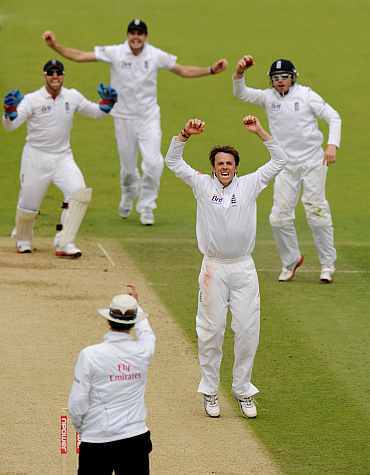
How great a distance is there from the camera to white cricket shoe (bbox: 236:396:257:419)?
11.6 m

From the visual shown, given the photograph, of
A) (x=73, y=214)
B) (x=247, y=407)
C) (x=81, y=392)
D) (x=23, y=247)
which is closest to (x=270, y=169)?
(x=247, y=407)

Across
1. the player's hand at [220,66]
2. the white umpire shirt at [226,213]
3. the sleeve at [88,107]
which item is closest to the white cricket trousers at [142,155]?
→ the player's hand at [220,66]

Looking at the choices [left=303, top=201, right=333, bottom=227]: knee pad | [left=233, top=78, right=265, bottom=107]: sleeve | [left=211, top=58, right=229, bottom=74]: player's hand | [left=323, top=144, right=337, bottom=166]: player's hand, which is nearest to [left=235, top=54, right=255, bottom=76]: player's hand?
[left=233, top=78, right=265, bottom=107]: sleeve

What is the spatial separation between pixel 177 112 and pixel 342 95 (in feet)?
10.8

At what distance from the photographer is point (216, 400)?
11656 millimetres

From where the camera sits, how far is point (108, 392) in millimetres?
8891

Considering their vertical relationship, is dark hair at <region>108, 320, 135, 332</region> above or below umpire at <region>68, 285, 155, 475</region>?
above

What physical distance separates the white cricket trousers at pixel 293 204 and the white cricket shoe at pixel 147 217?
365 cm

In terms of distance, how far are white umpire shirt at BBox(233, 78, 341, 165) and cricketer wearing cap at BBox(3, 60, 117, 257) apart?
2.29 meters

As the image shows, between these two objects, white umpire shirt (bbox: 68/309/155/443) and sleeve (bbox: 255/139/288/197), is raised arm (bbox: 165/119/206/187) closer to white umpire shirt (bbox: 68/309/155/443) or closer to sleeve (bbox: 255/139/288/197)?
sleeve (bbox: 255/139/288/197)

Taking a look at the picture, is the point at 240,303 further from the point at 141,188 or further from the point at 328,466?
the point at 141,188

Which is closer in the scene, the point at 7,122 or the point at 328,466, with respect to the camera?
the point at 328,466

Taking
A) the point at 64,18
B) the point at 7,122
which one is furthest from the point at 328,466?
the point at 64,18

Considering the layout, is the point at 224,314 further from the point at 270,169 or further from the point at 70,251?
the point at 70,251
